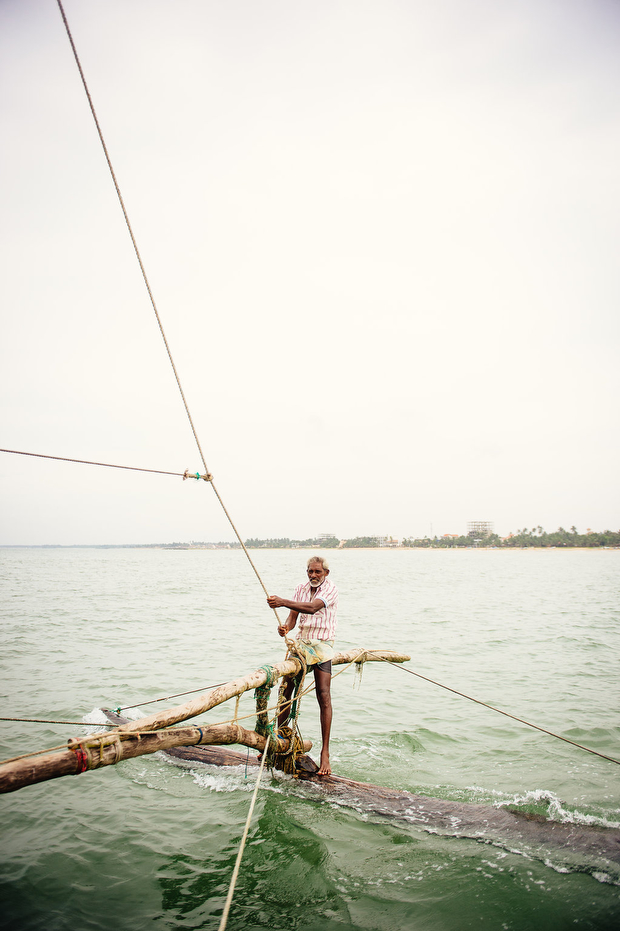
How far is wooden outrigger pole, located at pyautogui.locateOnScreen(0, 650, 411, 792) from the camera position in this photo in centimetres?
247

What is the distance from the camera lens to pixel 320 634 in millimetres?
4883

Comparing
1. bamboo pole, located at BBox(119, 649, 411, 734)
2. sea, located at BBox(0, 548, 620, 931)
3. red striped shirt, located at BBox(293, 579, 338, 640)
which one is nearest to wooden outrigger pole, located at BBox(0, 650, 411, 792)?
bamboo pole, located at BBox(119, 649, 411, 734)

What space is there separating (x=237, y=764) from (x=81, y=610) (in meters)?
16.8

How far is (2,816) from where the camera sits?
15.2ft

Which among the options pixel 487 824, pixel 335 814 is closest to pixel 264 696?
pixel 335 814

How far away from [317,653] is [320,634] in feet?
0.66

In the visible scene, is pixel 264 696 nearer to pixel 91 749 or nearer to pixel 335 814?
pixel 335 814

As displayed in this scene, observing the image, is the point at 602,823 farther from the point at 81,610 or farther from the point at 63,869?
the point at 81,610

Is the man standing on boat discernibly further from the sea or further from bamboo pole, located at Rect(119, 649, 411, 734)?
the sea

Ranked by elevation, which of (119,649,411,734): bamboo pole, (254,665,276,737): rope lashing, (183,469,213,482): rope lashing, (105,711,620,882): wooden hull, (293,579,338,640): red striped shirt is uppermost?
(183,469,213,482): rope lashing

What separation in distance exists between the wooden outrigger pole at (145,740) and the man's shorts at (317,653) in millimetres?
121

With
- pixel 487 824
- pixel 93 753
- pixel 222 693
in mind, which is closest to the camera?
pixel 93 753

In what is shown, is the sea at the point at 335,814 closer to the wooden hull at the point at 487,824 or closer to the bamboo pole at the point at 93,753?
the wooden hull at the point at 487,824

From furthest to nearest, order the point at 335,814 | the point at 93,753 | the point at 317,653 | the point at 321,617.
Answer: the point at 321,617 → the point at 317,653 → the point at 335,814 → the point at 93,753
